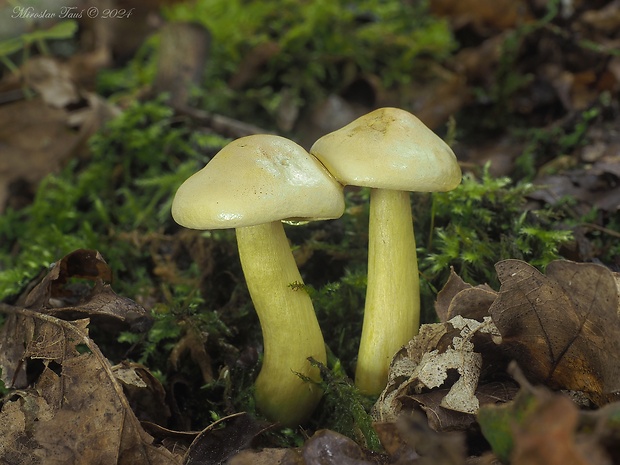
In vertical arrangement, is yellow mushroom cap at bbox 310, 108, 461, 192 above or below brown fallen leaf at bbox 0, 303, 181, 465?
above

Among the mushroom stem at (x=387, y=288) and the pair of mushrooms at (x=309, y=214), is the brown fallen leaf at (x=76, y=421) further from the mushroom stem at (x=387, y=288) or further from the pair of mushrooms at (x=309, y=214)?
the mushroom stem at (x=387, y=288)

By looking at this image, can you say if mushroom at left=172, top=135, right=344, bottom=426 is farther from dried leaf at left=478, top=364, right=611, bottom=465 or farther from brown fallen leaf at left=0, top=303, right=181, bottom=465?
dried leaf at left=478, top=364, right=611, bottom=465

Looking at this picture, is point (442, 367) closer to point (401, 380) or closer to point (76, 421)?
point (401, 380)

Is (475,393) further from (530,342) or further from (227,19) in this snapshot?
(227,19)

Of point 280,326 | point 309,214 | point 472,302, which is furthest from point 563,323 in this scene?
point 280,326

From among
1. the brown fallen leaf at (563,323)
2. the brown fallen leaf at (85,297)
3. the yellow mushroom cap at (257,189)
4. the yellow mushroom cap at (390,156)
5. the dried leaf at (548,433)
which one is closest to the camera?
the dried leaf at (548,433)

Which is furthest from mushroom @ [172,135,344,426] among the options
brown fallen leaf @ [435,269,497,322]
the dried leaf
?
the dried leaf

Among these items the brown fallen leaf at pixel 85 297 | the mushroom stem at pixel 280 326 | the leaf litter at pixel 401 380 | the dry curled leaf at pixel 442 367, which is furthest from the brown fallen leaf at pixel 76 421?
the dry curled leaf at pixel 442 367

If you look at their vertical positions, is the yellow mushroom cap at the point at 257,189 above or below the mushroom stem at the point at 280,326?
above
